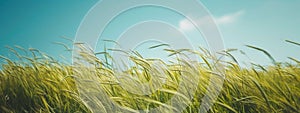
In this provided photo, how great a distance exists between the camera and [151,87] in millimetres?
2076

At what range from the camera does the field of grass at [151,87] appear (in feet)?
5.84

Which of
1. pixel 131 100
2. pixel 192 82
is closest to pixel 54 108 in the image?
pixel 131 100

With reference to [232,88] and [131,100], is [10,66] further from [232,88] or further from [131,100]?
[232,88]

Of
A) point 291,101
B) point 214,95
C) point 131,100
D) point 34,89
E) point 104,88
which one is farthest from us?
point 34,89

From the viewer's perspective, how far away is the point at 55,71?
9.20 ft

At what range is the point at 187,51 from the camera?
2314 millimetres

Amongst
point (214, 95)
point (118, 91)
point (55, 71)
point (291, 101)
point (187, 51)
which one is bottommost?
point (291, 101)

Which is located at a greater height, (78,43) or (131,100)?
(78,43)

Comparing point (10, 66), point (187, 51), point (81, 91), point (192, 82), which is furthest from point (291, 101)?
point (10, 66)

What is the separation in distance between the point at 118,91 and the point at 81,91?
26cm

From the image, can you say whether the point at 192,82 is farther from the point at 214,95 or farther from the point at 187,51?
the point at 187,51

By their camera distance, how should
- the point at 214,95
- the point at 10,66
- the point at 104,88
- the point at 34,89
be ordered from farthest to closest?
the point at 10,66 → the point at 34,89 → the point at 104,88 → the point at 214,95

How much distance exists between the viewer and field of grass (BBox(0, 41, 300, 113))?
70.1 inches

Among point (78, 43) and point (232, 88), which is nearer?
point (232, 88)
